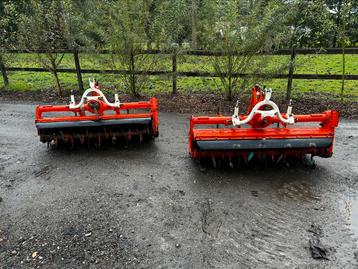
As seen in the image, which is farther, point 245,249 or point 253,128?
point 253,128

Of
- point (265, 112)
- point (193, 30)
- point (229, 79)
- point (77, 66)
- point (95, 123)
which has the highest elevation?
point (193, 30)

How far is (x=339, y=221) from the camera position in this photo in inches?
171

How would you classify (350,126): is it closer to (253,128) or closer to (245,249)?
(253,128)

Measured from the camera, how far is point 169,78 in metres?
9.78

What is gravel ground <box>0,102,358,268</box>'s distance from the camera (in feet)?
12.5

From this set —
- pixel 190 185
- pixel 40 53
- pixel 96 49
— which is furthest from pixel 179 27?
pixel 190 185

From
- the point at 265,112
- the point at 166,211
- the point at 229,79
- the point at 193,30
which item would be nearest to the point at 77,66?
the point at 193,30

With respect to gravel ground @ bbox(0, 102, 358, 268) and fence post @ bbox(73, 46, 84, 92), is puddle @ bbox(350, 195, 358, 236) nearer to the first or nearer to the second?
gravel ground @ bbox(0, 102, 358, 268)

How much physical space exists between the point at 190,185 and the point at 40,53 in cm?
778

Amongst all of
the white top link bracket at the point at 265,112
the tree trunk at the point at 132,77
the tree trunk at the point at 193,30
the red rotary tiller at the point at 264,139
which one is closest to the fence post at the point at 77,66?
the tree trunk at the point at 132,77

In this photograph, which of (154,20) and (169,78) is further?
(169,78)

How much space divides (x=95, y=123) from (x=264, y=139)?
313 cm

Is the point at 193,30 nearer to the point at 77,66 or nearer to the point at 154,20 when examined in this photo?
the point at 154,20

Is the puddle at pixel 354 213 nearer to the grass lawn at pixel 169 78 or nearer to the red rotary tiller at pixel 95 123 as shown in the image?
the red rotary tiller at pixel 95 123
